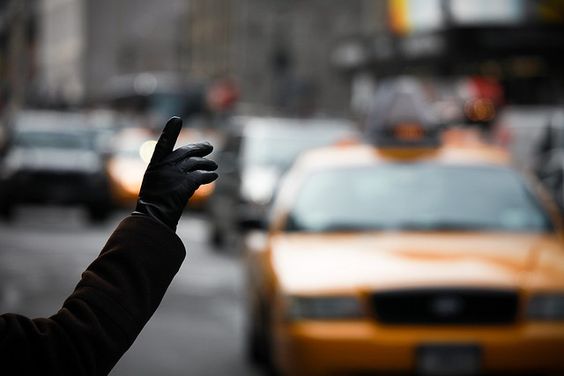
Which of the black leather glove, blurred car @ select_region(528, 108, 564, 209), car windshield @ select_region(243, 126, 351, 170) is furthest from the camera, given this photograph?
blurred car @ select_region(528, 108, 564, 209)

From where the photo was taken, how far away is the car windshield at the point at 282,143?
68.3ft

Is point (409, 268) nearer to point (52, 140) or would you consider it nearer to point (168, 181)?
point (168, 181)

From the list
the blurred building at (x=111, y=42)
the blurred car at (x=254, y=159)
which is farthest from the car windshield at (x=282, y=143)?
the blurred building at (x=111, y=42)

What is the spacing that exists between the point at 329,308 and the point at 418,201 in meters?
1.48

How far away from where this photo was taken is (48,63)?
5182 inches

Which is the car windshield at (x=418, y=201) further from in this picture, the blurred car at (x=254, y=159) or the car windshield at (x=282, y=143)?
the car windshield at (x=282, y=143)

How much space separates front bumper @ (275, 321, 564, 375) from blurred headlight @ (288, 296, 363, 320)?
4 centimetres

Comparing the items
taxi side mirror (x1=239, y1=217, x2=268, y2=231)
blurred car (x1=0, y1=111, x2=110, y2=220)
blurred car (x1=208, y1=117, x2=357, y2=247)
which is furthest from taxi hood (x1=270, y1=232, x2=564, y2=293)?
blurred car (x1=0, y1=111, x2=110, y2=220)

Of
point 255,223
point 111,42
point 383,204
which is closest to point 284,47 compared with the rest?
point 111,42

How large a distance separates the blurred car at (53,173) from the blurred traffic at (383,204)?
0.03 m

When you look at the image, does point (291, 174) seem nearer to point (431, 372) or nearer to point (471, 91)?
point (431, 372)

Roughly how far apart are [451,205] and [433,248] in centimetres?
71

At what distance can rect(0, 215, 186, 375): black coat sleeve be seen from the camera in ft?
8.98

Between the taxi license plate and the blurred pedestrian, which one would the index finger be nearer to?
the blurred pedestrian
